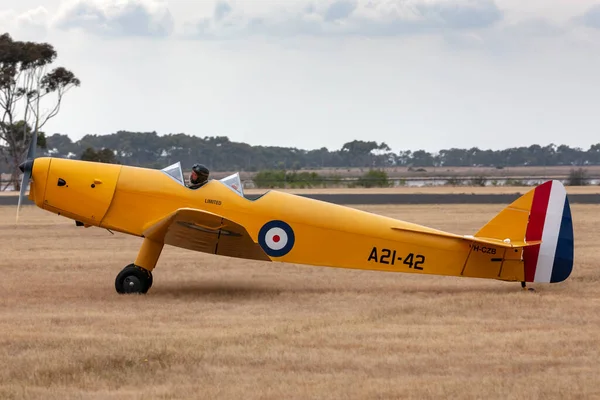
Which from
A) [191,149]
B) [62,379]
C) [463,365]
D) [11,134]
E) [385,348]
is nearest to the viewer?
[62,379]

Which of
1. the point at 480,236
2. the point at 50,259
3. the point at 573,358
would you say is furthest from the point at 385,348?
the point at 50,259

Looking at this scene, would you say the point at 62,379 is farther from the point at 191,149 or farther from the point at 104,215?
the point at 191,149

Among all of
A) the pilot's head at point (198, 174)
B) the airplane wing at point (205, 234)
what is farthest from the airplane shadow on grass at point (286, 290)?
the pilot's head at point (198, 174)

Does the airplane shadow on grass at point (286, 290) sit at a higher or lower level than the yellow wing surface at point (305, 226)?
lower

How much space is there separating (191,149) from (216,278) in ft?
329

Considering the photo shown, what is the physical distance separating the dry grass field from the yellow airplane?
42 centimetres

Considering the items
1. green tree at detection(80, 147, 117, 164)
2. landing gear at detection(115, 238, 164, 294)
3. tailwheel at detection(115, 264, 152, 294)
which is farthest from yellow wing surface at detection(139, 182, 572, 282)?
green tree at detection(80, 147, 117, 164)

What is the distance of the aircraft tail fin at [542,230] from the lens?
1241 cm

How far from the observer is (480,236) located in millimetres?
12836

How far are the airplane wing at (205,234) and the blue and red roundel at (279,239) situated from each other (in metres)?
0.14

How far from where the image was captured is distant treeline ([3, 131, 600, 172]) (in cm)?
10750

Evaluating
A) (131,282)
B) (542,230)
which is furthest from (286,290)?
(542,230)

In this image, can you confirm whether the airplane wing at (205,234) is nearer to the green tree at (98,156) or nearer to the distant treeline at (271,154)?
the green tree at (98,156)

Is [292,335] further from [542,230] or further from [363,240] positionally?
[542,230]
